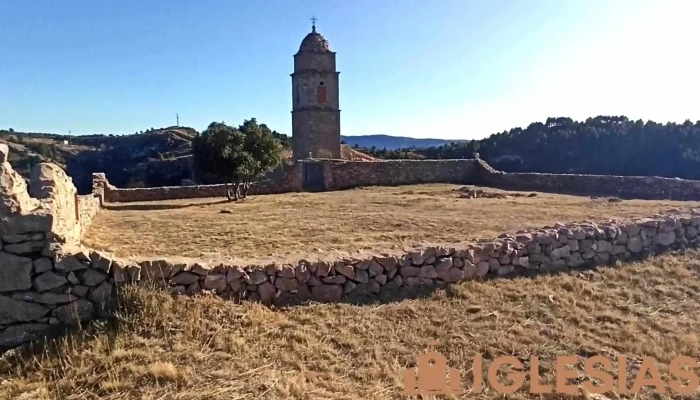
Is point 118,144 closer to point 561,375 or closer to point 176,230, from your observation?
point 176,230

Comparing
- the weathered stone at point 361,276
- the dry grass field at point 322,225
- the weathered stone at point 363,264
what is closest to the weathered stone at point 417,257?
the weathered stone at point 363,264

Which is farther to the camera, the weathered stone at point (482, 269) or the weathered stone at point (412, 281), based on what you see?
the weathered stone at point (482, 269)

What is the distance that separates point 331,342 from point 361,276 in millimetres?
1341

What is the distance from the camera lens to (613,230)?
26.7ft

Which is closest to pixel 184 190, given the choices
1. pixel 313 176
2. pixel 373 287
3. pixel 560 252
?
pixel 313 176

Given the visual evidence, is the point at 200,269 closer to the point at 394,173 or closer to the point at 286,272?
the point at 286,272

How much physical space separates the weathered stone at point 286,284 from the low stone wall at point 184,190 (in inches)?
566

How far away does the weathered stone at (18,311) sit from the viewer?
4.81m

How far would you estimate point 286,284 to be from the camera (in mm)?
5914

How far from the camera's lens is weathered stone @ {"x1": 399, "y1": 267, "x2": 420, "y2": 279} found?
6.50 meters

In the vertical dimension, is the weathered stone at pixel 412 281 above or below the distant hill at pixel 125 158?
below

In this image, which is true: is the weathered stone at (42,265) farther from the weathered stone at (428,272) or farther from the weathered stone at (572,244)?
the weathered stone at (572,244)

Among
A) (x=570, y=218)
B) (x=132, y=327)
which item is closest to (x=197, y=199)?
(x=570, y=218)

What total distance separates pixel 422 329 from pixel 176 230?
24.1 feet
